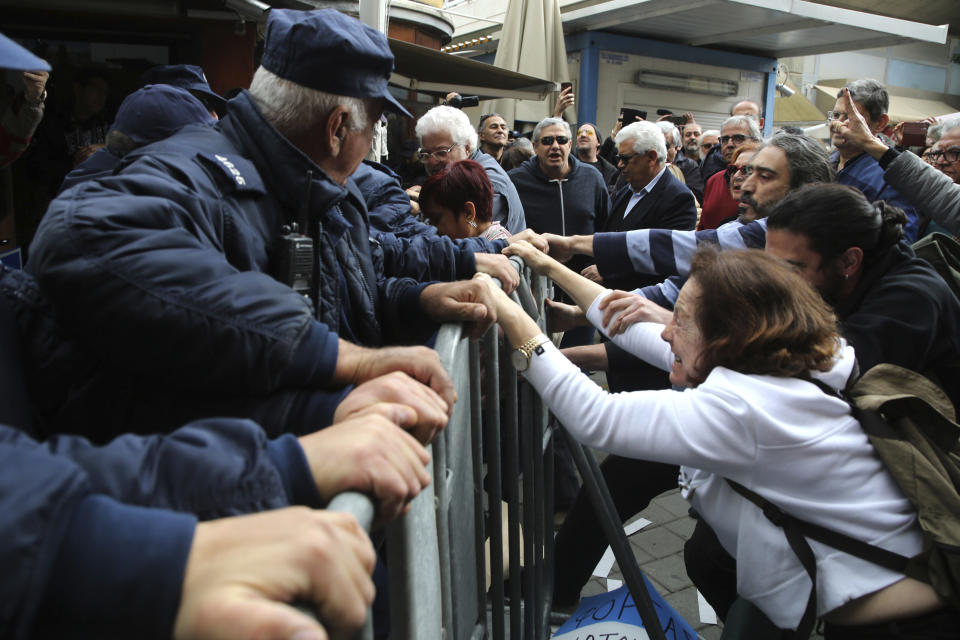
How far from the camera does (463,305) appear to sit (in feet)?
5.61

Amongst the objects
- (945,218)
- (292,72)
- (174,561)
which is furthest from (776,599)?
(945,218)

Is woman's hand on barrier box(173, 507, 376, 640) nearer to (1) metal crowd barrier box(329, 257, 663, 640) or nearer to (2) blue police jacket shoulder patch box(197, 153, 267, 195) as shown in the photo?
(1) metal crowd barrier box(329, 257, 663, 640)

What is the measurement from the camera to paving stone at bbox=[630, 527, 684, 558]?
11.7 ft

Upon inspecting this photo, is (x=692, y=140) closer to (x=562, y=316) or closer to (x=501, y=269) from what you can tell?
(x=562, y=316)

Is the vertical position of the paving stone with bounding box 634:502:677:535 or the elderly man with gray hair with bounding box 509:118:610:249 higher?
the elderly man with gray hair with bounding box 509:118:610:249

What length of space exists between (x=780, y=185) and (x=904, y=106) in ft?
64.2

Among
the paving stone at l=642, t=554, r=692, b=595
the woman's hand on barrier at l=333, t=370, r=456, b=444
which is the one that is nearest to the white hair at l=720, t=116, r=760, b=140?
the paving stone at l=642, t=554, r=692, b=595

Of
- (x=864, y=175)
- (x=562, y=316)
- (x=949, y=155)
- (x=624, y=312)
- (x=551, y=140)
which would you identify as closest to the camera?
(x=624, y=312)

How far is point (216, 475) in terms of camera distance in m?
0.81

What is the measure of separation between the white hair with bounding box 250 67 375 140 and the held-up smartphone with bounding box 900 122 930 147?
5506mm

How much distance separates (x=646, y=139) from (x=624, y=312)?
2300 mm

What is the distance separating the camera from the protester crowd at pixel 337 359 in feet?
2.23

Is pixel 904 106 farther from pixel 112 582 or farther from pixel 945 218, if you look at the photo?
pixel 112 582

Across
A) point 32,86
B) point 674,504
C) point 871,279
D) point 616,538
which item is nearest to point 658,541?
point 674,504
